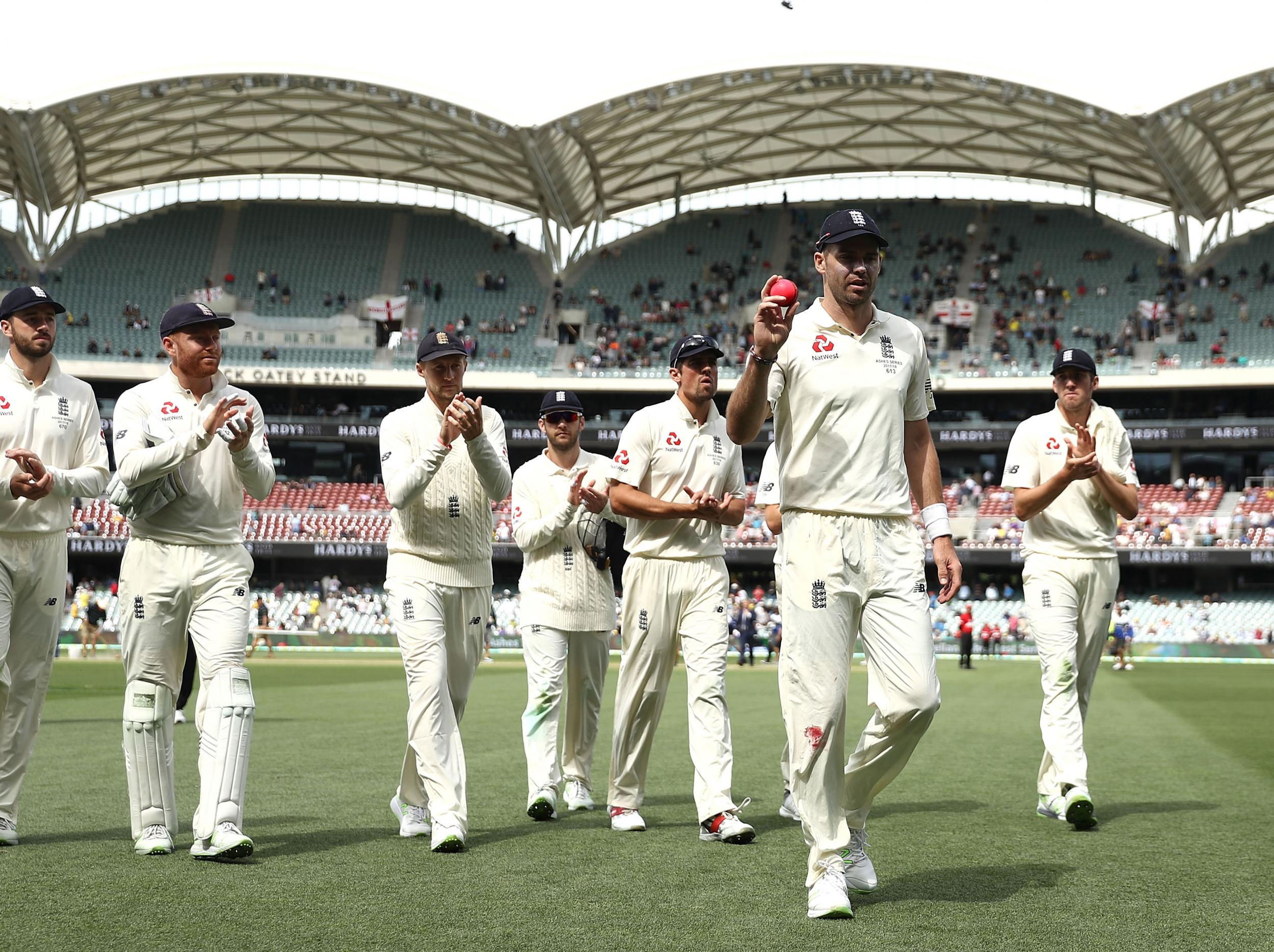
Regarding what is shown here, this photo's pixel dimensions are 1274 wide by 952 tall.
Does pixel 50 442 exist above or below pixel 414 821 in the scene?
above

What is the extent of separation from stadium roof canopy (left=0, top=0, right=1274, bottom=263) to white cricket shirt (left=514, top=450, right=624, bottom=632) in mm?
37819

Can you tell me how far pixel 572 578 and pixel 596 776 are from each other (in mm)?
2411

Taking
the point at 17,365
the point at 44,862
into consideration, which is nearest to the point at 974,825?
the point at 44,862

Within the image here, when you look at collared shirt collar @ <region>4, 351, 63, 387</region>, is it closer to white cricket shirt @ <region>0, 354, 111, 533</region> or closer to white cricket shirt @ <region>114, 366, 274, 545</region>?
white cricket shirt @ <region>0, 354, 111, 533</region>

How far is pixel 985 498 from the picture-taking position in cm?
4850

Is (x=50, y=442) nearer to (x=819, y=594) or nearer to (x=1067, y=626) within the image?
(x=819, y=594)

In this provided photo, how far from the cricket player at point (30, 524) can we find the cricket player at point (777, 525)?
351cm

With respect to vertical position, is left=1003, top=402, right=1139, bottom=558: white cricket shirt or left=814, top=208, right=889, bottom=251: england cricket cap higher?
left=814, top=208, right=889, bottom=251: england cricket cap

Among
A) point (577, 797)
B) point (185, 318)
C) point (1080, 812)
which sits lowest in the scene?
point (577, 797)

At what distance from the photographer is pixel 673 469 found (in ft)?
26.5

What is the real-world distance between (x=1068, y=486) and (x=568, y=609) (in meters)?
3.17

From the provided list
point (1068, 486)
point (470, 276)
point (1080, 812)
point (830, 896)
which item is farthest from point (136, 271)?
point (830, 896)

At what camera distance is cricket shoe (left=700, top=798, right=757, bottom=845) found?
708cm

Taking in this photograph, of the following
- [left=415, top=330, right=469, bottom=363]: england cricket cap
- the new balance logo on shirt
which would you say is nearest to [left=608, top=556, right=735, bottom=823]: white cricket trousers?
[left=415, top=330, right=469, bottom=363]: england cricket cap
